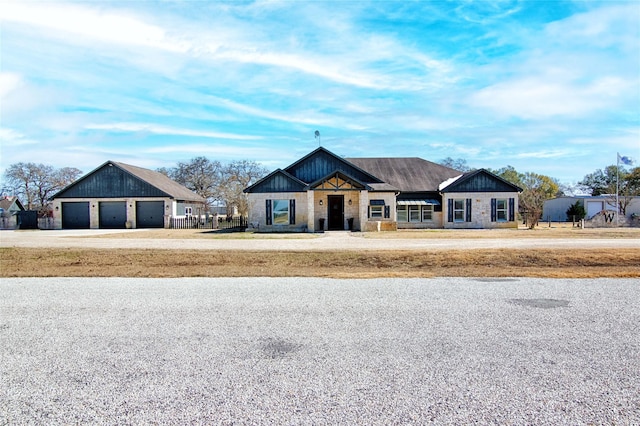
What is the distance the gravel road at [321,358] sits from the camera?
12.9 ft

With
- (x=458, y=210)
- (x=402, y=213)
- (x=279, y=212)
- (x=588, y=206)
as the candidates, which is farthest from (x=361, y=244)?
(x=588, y=206)

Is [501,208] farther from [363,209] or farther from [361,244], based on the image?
[361,244]

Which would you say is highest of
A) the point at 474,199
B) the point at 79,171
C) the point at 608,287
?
the point at 79,171

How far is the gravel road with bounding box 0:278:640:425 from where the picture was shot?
394cm

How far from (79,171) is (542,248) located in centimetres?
5481

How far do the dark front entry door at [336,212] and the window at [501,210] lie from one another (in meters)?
10.5

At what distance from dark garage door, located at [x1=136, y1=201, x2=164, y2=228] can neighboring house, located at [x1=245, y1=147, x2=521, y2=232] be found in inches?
366

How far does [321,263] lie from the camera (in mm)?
13953

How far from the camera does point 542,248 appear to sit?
1591 centimetres

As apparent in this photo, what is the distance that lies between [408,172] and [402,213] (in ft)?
14.1

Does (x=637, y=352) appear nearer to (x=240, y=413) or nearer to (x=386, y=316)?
(x=386, y=316)

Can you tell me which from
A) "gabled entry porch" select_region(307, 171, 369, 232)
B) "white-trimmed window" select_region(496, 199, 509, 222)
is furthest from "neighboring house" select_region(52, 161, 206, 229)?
"white-trimmed window" select_region(496, 199, 509, 222)

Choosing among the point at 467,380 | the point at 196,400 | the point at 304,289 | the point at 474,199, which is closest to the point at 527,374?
the point at 467,380

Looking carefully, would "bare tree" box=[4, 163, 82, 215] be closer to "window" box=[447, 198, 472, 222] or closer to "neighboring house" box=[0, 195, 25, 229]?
"neighboring house" box=[0, 195, 25, 229]
